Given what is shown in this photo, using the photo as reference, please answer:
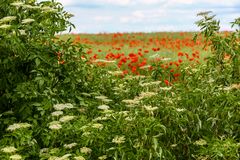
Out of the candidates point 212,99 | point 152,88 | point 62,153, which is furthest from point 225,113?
point 62,153

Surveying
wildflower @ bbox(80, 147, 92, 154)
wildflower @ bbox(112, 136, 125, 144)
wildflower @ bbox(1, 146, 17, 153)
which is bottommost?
wildflower @ bbox(80, 147, 92, 154)

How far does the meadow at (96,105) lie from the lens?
16.0 feet

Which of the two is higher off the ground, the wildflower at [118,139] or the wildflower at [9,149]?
the wildflower at [118,139]

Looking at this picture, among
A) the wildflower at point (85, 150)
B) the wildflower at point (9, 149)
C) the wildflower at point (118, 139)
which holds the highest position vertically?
the wildflower at point (118, 139)

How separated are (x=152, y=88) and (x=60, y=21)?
1542mm

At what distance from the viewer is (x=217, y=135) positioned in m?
5.36

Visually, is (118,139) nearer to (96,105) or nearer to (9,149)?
(9,149)

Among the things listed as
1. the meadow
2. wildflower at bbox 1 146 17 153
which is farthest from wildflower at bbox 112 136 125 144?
wildflower at bbox 1 146 17 153

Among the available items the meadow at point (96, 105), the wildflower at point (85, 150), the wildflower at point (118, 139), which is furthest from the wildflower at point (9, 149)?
the wildflower at point (118, 139)

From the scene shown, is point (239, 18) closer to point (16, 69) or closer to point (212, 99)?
point (212, 99)

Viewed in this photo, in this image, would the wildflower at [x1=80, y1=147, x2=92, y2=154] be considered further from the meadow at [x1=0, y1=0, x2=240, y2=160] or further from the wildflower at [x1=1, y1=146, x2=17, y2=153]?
the wildflower at [x1=1, y1=146, x2=17, y2=153]

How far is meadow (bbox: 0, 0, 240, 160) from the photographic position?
489 cm

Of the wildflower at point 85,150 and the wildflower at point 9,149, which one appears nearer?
the wildflower at point 9,149

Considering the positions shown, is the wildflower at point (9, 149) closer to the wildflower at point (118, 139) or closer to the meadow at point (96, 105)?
the meadow at point (96, 105)
